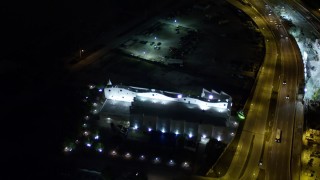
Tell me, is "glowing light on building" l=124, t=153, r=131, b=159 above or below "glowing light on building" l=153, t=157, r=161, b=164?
above

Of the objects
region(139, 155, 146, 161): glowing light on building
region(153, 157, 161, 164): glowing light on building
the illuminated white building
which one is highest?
the illuminated white building

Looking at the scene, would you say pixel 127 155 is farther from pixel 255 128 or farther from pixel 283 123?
pixel 283 123

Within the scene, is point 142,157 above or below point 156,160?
above

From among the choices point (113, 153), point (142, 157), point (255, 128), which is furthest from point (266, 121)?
point (113, 153)

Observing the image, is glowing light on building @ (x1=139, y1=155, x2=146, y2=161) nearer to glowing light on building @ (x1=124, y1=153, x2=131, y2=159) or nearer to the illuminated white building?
glowing light on building @ (x1=124, y1=153, x2=131, y2=159)

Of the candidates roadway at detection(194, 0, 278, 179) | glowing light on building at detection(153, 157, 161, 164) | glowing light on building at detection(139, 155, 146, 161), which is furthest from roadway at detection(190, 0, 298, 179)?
glowing light on building at detection(139, 155, 146, 161)

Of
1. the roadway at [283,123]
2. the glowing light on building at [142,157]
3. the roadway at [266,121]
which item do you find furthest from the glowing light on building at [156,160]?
the roadway at [283,123]

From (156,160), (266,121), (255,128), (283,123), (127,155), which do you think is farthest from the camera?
(266,121)

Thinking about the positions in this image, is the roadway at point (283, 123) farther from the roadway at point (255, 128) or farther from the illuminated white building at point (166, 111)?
the illuminated white building at point (166, 111)

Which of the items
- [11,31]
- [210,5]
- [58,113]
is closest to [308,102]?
[58,113]

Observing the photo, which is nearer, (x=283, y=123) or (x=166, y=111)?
(x=166, y=111)
